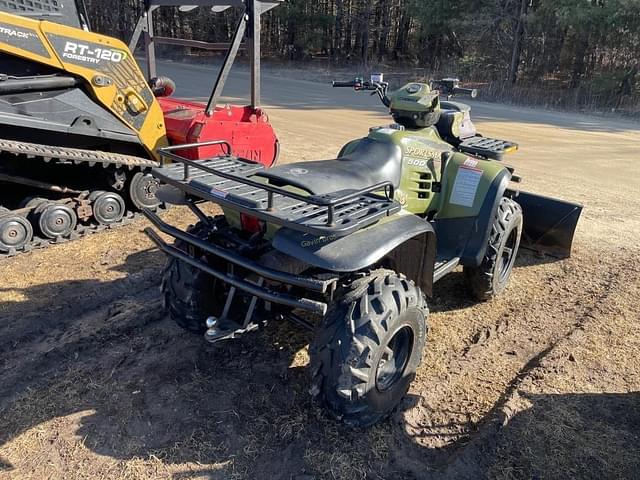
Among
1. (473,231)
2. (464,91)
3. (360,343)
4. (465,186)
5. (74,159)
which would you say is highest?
(464,91)

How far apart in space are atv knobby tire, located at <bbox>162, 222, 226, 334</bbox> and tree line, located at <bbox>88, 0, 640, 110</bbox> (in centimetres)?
1725

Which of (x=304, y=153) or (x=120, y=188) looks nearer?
(x=120, y=188)

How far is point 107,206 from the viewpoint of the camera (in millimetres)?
5727

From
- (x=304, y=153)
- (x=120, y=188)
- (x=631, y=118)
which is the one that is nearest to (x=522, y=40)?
(x=631, y=118)

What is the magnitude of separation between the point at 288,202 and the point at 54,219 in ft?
11.3

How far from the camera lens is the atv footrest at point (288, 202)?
2488 millimetres

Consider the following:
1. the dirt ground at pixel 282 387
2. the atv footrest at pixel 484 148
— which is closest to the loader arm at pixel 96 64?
the dirt ground at pixel 282 387

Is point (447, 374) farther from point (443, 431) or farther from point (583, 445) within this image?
point (583, 445)

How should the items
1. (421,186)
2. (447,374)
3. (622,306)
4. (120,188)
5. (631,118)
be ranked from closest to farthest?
(447,374) < (421,186) < (622,306) < (120,188) < (631,118)

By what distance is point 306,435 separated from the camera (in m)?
3.02

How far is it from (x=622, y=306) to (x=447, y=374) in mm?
1968

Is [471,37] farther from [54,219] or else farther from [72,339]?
[72,339]

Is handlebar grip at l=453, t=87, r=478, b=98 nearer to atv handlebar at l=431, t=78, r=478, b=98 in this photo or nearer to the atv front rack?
atv handlebar at l=431, t=78, r=478, b=98

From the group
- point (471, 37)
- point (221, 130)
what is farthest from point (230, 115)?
point (471, 37)
